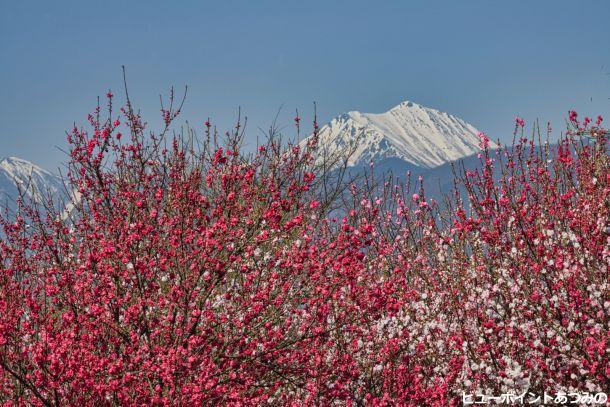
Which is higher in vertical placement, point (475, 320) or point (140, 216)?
point (140, 216)

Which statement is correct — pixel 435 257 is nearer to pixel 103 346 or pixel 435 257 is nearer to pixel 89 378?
pixel 103 346

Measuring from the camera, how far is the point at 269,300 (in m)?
→ 7.34

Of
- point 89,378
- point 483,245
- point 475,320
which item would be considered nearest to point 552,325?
point 475,320

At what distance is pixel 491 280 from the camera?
9.23 metres

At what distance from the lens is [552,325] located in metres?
7.23

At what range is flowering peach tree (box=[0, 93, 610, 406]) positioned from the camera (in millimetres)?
6469

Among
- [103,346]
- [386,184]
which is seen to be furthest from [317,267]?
[386,184]

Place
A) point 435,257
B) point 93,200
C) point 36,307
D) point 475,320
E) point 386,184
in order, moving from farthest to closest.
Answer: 1. point 386,184
2. point 435,257
3. point 93,200
4. point 475,320
5. point 36,307

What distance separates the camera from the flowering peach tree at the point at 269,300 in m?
6.47

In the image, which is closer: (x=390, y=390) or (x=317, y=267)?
(x=317, y=267)

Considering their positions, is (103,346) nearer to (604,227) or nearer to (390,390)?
(390,390)

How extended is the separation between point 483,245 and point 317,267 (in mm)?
3742

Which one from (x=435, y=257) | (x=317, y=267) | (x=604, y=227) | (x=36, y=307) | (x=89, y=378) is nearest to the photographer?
(x=89, y=378)

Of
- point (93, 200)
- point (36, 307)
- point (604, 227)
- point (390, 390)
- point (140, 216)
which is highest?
point (93, 200)
